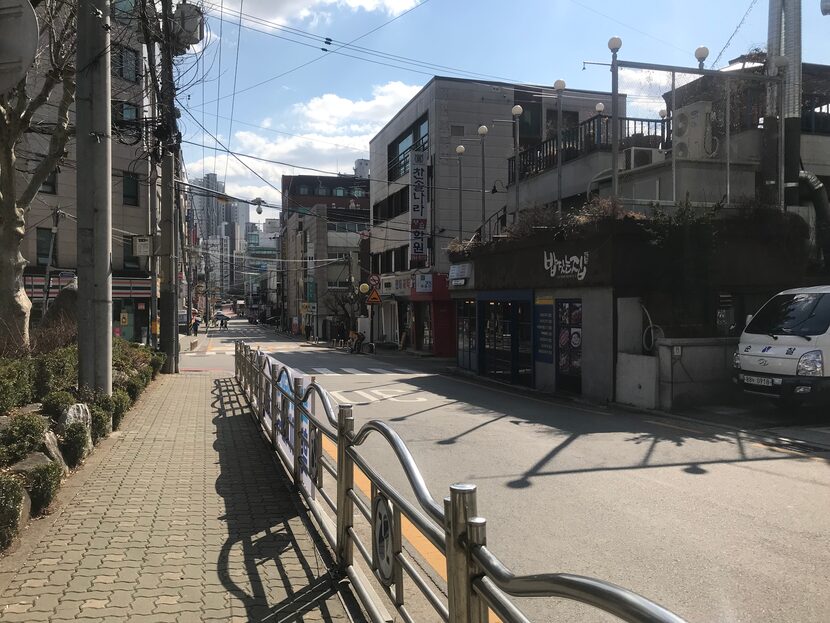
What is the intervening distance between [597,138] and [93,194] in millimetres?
15851

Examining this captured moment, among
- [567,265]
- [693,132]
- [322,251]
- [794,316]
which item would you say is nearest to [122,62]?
[567,265]

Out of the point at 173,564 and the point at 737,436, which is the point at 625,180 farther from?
the point at 173,564

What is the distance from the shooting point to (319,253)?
6378cm

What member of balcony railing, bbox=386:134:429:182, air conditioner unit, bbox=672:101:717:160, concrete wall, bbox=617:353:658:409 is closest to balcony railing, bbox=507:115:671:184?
air conditioner unit, bbox=672:101:717:160

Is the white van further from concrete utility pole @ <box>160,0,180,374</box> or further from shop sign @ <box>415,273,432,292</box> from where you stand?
shop sign @ <box>415,273,432,292</box>

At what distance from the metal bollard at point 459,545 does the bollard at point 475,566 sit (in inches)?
0.6

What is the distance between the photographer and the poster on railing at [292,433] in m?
5.60

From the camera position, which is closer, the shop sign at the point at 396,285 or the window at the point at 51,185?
the window at the point at 51,185

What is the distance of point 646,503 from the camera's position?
240 inches

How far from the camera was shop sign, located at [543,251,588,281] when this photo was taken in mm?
14125

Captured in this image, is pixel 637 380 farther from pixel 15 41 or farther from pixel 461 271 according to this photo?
pixel 15 41

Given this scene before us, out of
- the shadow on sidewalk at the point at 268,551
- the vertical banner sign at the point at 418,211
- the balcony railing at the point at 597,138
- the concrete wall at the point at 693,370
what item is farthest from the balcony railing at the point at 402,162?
the shadow on sidewalk at the point at 268,551

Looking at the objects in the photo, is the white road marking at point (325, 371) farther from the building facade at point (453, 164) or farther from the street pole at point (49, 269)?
the building facade at point (453, 164)

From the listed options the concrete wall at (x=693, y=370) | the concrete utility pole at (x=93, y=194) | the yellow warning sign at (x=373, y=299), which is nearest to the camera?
the concrete utility pole at (x=93, y=194)
